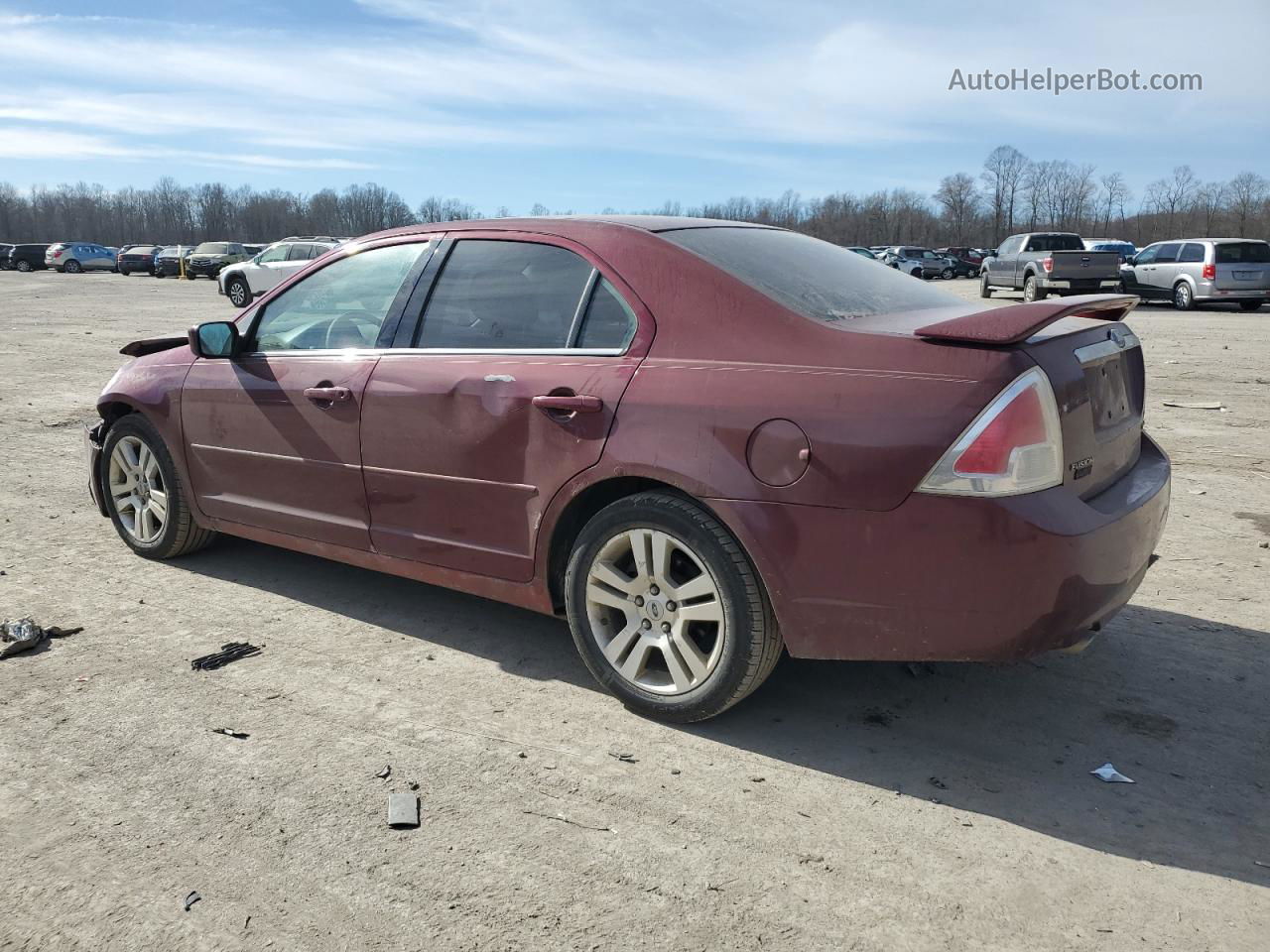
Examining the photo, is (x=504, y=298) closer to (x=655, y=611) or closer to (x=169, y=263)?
(x=655, y=611)

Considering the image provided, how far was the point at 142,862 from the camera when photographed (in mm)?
2730

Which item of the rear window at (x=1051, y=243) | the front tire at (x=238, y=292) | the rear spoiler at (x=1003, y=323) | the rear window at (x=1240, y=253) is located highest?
the rear window at (x=1051, y=243)

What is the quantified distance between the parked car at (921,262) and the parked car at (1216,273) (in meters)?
29.4

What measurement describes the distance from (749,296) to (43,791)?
2626 millimetres

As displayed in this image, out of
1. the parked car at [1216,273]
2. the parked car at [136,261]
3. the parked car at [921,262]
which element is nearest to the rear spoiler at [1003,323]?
the parked car at [1216,273]

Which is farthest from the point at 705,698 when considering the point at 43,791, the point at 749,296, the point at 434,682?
the point at 43,791

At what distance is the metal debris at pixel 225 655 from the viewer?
402cm

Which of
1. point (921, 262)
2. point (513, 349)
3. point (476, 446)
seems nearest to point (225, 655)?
point (476, 446)

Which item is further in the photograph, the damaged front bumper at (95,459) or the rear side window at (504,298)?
the damaged front bumper at (95,459)

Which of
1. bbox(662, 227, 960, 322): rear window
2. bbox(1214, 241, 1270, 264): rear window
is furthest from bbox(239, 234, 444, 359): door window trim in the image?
bbox(1214, 241, 1270, 264): rear window

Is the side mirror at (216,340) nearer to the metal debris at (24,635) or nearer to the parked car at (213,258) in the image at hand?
the metal debris at (24,635)

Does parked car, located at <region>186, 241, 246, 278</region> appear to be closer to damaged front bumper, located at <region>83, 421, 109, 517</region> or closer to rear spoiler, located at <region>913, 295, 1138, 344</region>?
damaged front bumper, located at <region>83, 421, 109, 517</region>

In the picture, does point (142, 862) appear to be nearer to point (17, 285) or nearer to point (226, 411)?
point (226, 411)

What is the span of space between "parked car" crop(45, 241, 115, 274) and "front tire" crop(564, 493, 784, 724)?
6403cm
